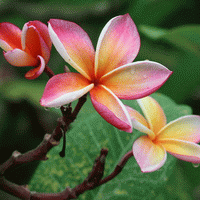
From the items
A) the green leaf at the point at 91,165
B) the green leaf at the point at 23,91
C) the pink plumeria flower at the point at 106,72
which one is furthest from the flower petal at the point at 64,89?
the green leaf at the point at 23,91

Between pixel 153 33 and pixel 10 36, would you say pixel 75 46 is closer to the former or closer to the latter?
pixel 10 36

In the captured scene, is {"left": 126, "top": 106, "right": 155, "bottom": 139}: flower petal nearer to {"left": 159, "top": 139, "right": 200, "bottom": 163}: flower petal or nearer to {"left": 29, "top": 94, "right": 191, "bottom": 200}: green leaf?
{"left": 159, "top": 139, "right": 200, "bottom": 163}: flower petal

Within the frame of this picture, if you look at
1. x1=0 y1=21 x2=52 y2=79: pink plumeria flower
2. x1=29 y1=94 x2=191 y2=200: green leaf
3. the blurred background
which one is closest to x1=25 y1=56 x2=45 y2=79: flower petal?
x1=0 y1=21 x2=52 y2=79: pink plumeria flower

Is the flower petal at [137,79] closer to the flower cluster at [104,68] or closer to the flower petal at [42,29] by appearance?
the flower cluster at [104,68]

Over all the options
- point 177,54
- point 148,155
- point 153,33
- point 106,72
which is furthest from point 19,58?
point 177,54

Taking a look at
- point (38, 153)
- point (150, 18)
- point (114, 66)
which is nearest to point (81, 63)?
point (114, 66)

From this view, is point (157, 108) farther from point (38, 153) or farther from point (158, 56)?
point (158, 56)
